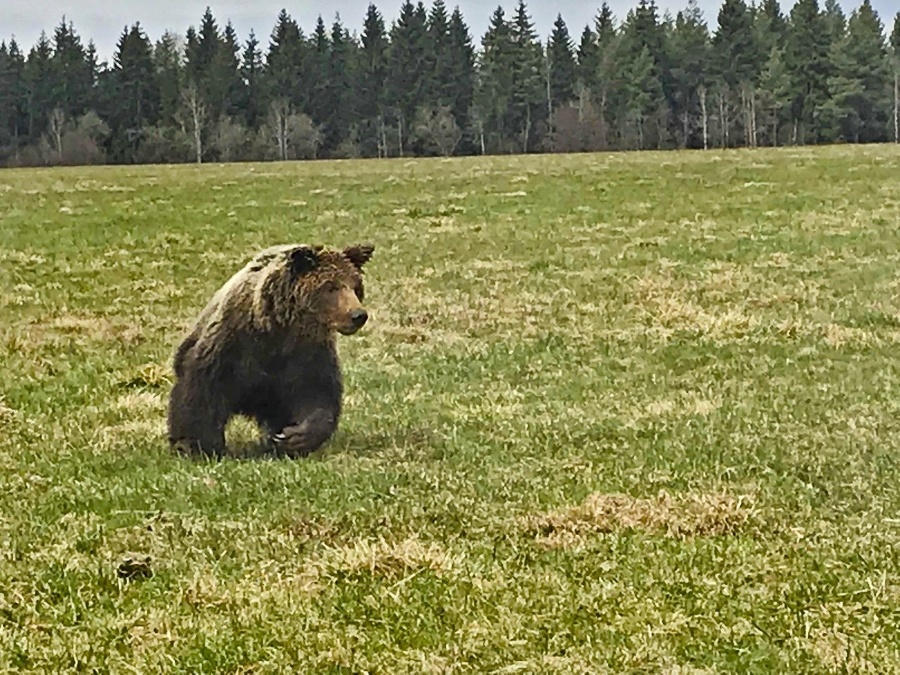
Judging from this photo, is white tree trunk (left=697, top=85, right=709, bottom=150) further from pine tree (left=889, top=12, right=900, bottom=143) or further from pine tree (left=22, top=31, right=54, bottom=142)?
pine tree (left=22, top=31, right=54, bottom=142)

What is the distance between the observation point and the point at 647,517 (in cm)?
600

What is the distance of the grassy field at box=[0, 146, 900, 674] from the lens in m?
4.47

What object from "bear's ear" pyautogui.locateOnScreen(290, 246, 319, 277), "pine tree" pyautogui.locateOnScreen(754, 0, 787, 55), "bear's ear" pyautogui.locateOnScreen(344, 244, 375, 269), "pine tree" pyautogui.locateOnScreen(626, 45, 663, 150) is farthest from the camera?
"pine tree" pyautogui.locateOnScreen(754, 0, 787, 55)

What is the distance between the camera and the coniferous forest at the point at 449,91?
79875mm

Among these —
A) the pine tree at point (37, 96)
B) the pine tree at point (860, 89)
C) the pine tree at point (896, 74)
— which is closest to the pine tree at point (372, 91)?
the pine tree at point (37, 96)

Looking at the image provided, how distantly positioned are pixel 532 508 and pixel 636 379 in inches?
178

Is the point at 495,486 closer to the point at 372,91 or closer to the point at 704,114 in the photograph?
the point at 704,114

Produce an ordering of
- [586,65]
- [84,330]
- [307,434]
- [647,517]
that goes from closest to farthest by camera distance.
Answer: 1. [647,517]
2. [307,434]
3. [84,330]
4. [586,65]

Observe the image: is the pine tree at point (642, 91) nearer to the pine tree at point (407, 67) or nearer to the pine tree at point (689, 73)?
the pine tree at point (689, 73)

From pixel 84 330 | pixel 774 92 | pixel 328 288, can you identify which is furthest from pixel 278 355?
pixel 774 92

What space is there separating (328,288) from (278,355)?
54 cm

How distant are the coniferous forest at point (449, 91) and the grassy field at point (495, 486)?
2503 inches

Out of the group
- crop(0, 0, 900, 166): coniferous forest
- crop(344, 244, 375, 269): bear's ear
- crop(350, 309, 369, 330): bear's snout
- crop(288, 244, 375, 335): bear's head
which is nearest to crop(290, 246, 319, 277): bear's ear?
crop(288, 244, 375, 335): bear's head

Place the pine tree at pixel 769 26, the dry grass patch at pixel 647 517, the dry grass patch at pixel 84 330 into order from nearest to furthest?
1. the dry grass patch at pixel 647 517
2. the dry grass patch at pixel 84 330
3. the pine tree at pixel 769 26
